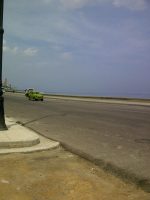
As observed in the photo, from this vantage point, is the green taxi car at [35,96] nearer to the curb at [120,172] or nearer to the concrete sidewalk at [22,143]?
the concrete sidewalk at [22,143]

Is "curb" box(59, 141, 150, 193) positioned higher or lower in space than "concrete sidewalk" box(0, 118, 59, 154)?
lower

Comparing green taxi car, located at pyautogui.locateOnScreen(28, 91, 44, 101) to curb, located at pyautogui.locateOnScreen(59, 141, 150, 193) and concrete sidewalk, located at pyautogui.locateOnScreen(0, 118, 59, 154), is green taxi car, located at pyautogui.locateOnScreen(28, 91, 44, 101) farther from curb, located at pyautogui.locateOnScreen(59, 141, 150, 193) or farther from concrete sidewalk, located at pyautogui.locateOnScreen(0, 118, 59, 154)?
curb, located at pyautogui.locateOnScreen(59, 141, 150, 193)

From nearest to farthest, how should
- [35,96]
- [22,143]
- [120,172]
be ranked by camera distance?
[120,172], [22,143], [35,96]

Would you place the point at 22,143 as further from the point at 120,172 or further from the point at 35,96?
the point at 35,96

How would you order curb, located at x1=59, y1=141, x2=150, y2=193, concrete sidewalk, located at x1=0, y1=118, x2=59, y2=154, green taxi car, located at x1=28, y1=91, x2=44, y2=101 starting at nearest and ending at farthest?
curb, located at x1=59, y1=141, x2=150, y2=193, concrete sidewalk, located at x1=0, y1=118, x2=59, y2=154, green taxi car, located at x1=28, y1=91, x2=44, y2=101

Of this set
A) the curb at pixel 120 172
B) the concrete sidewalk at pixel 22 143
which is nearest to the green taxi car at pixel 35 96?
the concrete sidewalk at pixel 22 143

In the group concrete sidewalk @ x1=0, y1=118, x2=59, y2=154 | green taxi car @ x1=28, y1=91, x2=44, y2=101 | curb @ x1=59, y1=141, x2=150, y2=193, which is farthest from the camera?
green taxi car @ x1=28, y1=91, x2=44, y2=101

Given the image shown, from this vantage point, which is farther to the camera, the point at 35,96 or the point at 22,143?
the point at 35,96

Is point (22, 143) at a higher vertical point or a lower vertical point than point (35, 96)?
lower

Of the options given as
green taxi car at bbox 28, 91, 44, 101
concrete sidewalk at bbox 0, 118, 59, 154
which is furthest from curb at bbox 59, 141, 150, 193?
green taxi car at bbox 28, 91, 44, 101

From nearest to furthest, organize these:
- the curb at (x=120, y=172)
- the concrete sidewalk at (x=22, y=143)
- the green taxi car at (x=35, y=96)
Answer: the curb at (x=120, y=172) < the concrete sidewalk at (x=22, y=143) < the green taxi car at (x=35, y=96)

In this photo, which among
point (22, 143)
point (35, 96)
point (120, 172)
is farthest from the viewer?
point (35, 96)

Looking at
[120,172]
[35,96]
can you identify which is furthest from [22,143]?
[35,96]

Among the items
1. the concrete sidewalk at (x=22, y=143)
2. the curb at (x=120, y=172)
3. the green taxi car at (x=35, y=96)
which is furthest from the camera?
the green taxi car at (x=35, y=96)
